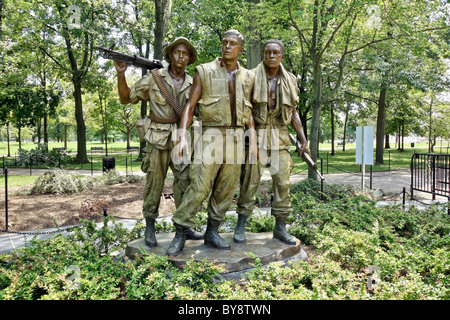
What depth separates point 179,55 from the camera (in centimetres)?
409

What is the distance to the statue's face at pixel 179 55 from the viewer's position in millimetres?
4082

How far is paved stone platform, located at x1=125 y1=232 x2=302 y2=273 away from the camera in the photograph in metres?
3.77

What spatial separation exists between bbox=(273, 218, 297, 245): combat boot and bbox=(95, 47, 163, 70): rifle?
257cm

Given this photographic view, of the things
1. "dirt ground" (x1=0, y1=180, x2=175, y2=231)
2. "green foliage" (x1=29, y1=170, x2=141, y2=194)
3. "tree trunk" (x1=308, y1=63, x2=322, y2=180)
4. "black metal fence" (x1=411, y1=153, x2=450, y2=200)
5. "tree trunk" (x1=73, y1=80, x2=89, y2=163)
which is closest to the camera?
"dirt ground" (x1=0, y1=180, x2=175, y2=231)

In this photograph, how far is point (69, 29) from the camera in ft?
52.9

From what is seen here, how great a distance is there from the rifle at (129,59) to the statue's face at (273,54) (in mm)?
1374

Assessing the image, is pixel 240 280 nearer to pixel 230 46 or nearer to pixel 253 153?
pixel 253 153

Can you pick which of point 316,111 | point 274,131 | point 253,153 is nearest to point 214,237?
point 253,153

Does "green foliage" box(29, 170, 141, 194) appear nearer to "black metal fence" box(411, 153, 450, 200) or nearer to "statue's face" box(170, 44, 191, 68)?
"statue's face" box(170, 44, 191, 68)

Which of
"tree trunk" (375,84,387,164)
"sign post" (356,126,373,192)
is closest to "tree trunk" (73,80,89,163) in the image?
"sign post" (356,126,373,192)

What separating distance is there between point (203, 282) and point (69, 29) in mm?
16442
